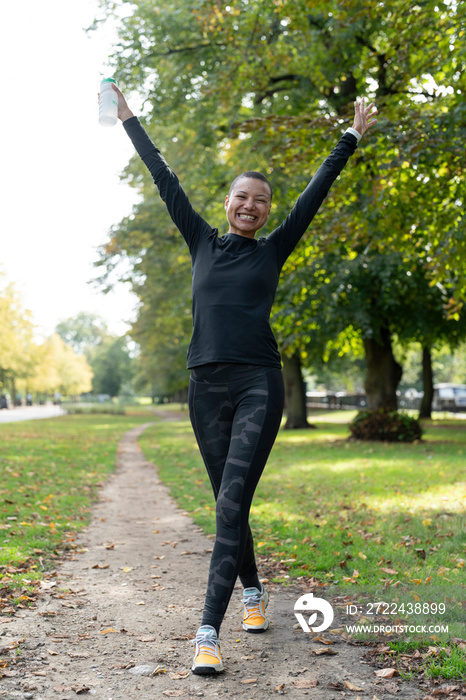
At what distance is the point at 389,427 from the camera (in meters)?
16.6

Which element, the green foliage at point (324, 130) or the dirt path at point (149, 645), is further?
the green foliage at point (324, 130)

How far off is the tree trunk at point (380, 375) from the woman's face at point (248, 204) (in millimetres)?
14600

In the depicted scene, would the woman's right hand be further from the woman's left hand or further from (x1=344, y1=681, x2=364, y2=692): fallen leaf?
(x1=344, y1=681, x2=364, y2=692): fallen leaf

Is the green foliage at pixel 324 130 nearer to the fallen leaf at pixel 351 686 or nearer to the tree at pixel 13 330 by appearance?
the fallen leaf at pixel 351 686

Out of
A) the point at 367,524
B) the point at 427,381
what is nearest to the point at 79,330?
the point at 427,381

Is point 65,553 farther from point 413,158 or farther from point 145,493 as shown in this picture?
point 413,158

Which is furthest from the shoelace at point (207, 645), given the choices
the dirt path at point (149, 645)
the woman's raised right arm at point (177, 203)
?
the woman's raised right arm at point (177, 203)

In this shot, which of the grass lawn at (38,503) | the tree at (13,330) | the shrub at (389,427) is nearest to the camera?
the grass lawn at (38,503)

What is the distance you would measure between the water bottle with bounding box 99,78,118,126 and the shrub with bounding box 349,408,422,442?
1419 cm

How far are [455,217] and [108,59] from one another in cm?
956

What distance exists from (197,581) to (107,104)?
132 inches

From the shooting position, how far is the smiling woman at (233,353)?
10.2 feet

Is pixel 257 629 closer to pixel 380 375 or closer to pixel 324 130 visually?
pixel 324 130

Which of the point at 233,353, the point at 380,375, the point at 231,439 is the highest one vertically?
the point at 233,353
